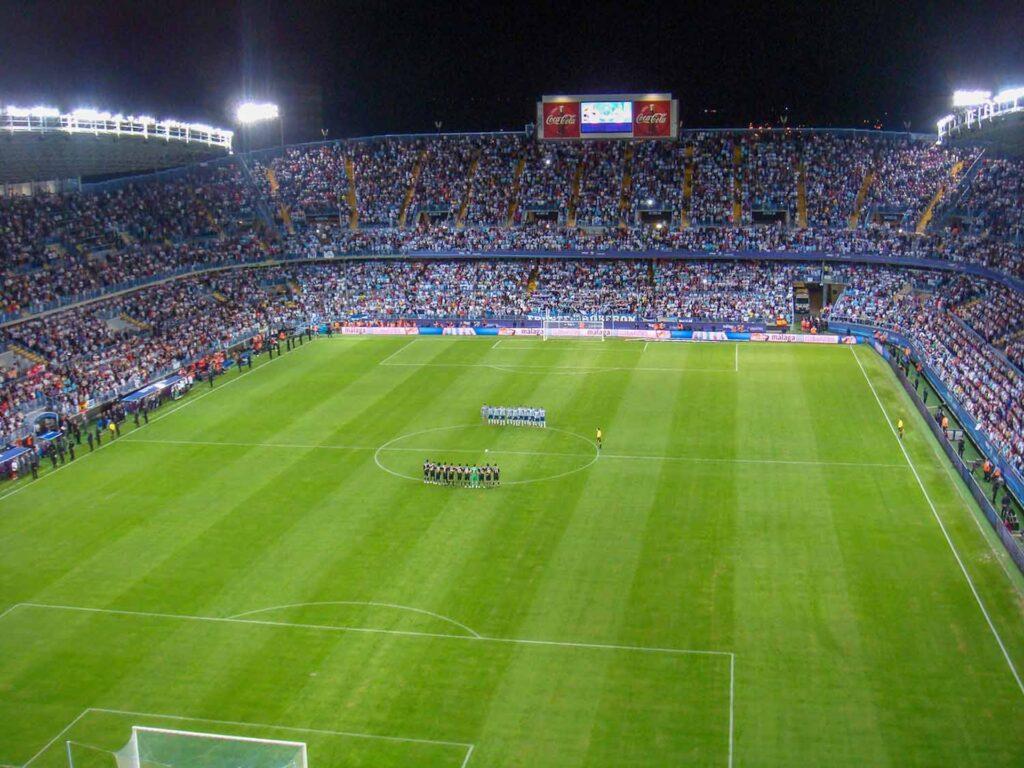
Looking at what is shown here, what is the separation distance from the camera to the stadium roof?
46.5m

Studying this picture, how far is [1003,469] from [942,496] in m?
2.48

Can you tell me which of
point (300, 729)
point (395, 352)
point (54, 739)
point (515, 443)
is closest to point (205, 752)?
point (300, 729)

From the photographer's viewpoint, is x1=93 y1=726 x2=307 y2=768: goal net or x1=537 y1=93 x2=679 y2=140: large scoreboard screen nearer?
x1=93 y1=726 x2=307 y2=768: goal net

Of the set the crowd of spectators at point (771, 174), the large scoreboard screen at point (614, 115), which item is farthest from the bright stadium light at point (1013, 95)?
the large scoreboard screen at point (614, 115)

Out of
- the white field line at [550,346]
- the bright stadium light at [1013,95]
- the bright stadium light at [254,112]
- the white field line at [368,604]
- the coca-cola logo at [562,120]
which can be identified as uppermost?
the bright stadium light at [254,112]

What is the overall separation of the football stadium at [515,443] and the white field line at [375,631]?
15cm

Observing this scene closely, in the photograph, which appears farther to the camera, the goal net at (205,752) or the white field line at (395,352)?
the white field line at (395,352)

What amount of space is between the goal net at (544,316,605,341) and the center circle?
72.1ft

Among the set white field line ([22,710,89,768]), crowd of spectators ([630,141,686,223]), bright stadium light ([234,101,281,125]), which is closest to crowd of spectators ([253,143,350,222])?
bright stadium light ([234,101,281,125])

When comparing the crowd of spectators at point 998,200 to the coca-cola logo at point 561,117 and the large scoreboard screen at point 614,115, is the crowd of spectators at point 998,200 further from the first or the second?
the coca-cola logo at point 561,117

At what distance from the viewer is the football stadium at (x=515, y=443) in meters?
22.0

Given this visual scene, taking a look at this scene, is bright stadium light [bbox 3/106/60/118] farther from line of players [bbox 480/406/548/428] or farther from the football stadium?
line of players [bbox 480/406/548/428]

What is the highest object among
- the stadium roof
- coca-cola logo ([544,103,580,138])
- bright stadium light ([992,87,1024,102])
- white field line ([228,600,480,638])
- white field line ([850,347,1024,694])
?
coca-cola logo ([544,103,580,138])

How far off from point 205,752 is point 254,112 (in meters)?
70.3
